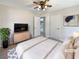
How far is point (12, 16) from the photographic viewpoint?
6.20 m

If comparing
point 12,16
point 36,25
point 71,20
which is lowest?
point 36,25

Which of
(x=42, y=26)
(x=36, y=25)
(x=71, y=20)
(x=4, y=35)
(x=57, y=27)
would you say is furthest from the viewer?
(x=42, y=26)

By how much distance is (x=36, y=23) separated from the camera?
26.9ft

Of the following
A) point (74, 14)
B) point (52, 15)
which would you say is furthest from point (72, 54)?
point (52, 15)

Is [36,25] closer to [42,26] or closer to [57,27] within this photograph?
[42,26]

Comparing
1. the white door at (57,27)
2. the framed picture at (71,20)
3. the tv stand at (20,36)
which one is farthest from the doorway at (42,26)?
the framed picture at (71,20)

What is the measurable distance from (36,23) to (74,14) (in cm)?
325

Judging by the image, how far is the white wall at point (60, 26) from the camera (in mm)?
6061

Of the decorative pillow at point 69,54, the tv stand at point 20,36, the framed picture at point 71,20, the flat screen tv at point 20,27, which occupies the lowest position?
the tv stand at point 20,36

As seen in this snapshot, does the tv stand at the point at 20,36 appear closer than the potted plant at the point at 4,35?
No

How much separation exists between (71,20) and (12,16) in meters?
3.66

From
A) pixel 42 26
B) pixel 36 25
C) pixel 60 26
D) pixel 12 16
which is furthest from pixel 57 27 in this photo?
pixel 12 16

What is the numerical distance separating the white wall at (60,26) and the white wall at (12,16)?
5.97ft

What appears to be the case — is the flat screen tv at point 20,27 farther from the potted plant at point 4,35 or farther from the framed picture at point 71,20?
the framed picture at point 71,20
